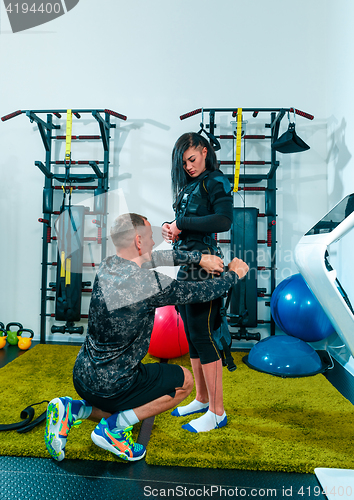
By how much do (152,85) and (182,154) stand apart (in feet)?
7.34

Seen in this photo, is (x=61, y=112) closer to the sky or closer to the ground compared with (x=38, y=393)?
closer to the sky

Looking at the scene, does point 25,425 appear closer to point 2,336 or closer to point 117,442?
point 117,442

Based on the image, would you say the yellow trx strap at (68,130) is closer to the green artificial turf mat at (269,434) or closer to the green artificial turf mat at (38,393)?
the green artificial turf mat at (38,393)

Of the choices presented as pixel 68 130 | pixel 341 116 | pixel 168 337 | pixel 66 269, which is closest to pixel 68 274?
pixel 66 269

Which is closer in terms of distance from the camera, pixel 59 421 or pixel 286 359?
pixel 59 421

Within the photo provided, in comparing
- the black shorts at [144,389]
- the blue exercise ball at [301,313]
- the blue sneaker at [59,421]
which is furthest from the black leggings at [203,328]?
the blue exercise ball at [301,313]

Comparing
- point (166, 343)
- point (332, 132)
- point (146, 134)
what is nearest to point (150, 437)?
point (166, 343)

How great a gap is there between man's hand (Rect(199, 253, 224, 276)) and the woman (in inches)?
2.3

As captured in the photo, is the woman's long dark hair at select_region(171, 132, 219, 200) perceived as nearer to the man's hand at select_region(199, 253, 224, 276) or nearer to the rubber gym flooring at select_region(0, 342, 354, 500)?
the man's hand at select_region(199, 253, 224, 276)

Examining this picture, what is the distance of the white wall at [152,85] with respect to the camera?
334 centimetres

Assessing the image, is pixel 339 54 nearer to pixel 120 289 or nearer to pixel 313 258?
pixel 313 258

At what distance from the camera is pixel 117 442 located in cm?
138

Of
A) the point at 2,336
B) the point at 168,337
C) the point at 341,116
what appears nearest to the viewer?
→ the point at 168,337

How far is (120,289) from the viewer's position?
1.31 m
